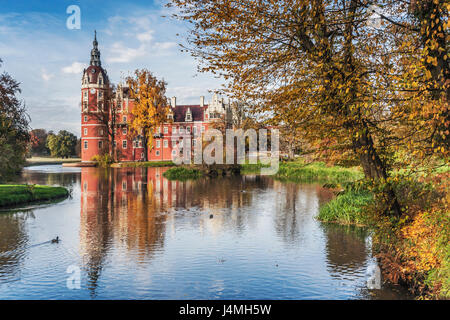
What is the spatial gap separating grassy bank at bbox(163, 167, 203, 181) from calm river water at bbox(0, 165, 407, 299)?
19.7 meters

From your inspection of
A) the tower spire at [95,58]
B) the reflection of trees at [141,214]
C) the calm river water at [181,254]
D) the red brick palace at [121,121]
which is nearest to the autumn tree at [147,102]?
the red brick palace at [121,121]

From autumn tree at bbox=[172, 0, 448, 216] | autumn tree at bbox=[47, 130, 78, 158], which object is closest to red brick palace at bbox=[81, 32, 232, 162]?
autumn tree at bbox=[47, 130, 78, 158]

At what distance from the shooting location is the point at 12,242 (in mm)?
13234

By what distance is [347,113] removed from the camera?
9320 millimetres

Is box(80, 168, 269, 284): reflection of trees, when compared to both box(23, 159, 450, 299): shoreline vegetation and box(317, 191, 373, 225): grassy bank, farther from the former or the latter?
box(23, 159, 450, 299): shoreline vegetation

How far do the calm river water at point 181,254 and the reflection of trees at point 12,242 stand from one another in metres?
0.03

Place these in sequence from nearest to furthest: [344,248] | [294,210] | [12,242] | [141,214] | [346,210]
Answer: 1. [344,248]
2. [12,242]
3. [346,210]
4. [141,214]
5. [294,210]

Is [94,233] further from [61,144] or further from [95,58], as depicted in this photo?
[61,144]

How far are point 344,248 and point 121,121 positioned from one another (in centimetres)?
7013

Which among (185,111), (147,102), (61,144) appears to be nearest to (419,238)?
(147,102)

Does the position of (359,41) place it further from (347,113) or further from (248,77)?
(248,77)

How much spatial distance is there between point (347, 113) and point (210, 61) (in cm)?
354

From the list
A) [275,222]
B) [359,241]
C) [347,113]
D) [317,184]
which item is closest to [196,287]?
[347,113]
